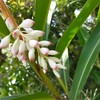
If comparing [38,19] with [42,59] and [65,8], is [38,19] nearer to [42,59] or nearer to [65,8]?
[42,59]

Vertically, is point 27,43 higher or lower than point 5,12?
lower

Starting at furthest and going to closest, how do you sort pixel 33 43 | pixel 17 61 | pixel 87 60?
pixel 17 61, pixel 87 60, pixel 33 43

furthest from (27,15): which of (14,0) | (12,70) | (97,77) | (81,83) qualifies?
(81,83)

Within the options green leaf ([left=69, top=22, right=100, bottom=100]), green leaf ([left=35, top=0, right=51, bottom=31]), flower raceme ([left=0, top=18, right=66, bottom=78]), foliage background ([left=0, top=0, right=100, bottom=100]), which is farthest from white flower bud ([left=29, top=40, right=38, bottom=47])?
foliage background ([left=0, top=0, right=100, bottom=100])

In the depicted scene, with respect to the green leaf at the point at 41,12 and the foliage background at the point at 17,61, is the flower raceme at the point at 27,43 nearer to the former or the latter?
the green leaf at the point at 41,12

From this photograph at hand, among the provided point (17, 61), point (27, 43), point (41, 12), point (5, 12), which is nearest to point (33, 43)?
point (27, 43)

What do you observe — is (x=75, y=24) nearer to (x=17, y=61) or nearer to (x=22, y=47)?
(x=22, y=47)
